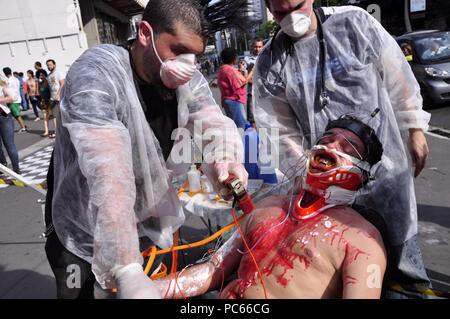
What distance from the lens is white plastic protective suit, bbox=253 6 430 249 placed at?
1.73 m

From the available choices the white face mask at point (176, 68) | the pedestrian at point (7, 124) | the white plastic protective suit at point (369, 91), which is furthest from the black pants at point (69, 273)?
the pedestrian at point (7, 124)

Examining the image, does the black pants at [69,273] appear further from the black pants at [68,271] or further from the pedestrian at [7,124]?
the pedestrian at [7,124]

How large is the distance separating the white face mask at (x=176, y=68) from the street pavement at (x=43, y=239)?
70.2 inches

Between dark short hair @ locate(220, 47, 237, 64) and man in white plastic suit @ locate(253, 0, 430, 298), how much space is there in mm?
3768

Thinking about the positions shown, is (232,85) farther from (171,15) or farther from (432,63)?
(432,63)

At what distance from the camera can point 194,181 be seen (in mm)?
2826

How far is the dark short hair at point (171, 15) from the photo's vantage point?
1398mm

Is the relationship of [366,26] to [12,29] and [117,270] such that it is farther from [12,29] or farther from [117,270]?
[12,29]

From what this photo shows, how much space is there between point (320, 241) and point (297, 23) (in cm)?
109

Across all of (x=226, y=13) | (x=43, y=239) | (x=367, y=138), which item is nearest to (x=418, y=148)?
(x=367, y=138)

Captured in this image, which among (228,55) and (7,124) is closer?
(228,55)

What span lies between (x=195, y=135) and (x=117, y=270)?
0.85 metres
